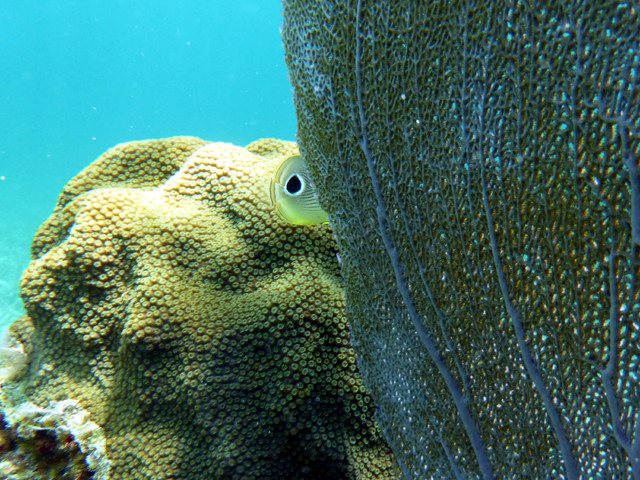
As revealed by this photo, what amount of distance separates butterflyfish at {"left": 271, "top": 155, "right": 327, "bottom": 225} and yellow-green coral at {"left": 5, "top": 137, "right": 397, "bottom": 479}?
227 mm

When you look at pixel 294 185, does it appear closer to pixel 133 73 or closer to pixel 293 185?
pixel 293 185

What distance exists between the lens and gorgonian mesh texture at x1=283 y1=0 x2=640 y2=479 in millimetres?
875

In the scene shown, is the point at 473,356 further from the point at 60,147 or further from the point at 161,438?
the point at 60,147

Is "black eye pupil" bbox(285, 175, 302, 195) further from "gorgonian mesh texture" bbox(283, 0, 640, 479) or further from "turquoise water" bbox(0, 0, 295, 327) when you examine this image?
"turquoise water" bbox(0, 0, 295, 327)

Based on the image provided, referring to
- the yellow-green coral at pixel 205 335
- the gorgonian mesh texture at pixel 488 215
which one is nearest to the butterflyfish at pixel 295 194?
the yellow-green coral at pixel 205 335

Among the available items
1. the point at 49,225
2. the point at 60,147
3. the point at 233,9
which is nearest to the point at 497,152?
the point at 49,225

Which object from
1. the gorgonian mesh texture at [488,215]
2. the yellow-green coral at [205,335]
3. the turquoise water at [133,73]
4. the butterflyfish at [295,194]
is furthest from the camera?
the turquoise water at [133,73]

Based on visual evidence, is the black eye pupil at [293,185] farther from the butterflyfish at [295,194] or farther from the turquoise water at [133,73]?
the turquoise water at [133,73]

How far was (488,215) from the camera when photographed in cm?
112

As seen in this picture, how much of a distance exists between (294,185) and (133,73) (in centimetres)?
10277

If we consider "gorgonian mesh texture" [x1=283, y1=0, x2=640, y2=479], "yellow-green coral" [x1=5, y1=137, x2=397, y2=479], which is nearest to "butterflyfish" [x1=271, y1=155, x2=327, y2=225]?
"yellow-green coral" [x1=5, y1=137, x2=397, y2=479]

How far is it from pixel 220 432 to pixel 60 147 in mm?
76391

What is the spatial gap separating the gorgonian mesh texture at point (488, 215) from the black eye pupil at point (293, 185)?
1.59 ft

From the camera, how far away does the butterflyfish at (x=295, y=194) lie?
84.0 inches
